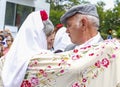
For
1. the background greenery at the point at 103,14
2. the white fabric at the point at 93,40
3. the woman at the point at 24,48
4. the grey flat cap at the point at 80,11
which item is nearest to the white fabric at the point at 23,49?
the woman at the point at 24,48

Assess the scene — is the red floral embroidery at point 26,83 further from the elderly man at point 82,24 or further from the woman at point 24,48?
the elderly man at point 82,24

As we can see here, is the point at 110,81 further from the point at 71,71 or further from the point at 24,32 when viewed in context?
the point at 24,32

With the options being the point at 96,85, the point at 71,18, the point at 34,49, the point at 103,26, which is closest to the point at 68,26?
the point at 71,18

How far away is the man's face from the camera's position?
3.28 m

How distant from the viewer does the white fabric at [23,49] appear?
10.3ft

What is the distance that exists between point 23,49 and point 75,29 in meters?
0.42

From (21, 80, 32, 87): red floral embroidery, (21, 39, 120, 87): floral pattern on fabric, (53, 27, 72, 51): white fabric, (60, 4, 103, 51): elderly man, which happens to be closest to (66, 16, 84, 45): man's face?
(60, 4, 103, 51): elderly man

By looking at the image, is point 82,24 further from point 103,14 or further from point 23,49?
point 103,14

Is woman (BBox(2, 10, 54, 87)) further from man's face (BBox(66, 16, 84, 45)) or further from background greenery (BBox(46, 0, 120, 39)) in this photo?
background greenery (BBox(46, 0, 120, 39))

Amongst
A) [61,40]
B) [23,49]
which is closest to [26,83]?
[23,49]

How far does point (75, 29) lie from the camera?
3.28 m

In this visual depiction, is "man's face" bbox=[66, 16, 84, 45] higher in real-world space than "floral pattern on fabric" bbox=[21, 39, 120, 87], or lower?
higher

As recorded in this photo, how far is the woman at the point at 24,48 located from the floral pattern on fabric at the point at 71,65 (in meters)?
0.06

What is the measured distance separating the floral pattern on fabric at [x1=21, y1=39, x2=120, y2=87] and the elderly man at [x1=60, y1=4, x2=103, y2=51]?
0.20m
